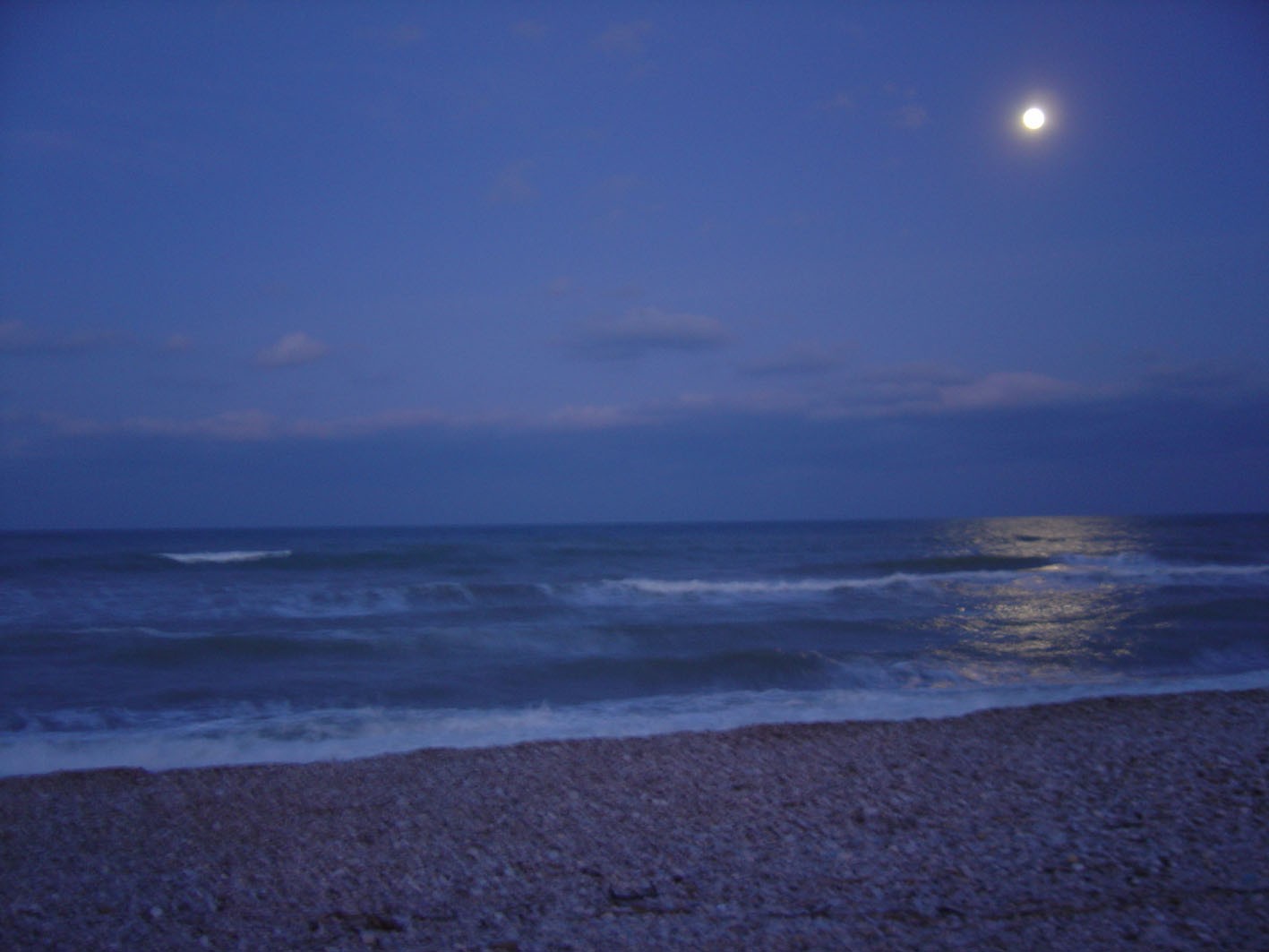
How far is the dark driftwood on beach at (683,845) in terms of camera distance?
3869 millimetres

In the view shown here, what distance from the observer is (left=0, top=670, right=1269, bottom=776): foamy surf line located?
7336 mm

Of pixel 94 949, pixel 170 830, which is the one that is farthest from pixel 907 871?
pixel 170 830

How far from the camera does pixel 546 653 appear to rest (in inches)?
496

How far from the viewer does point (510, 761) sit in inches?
265

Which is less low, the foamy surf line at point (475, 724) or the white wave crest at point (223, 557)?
the white wave crest at point (223, 557)

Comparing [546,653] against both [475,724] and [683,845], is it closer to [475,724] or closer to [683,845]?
[475,724]

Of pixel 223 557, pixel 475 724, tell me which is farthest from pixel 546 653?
pixel 223 557

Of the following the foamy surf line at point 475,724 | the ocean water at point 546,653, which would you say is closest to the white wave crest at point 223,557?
the ocean water at point 546,653

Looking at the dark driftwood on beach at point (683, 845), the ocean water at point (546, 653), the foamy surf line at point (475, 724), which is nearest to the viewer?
the dark driftwood on beach at point (683, 845)

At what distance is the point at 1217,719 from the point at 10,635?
1708 centimetres

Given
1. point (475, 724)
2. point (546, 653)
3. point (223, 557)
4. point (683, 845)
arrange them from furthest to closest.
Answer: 1. point (223, 557)
2. point (546, 653)
3. point (475, 724)
4. point (683, 845)

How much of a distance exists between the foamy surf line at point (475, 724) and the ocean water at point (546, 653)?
0.13 feet

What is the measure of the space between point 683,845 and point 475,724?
3.94 metres

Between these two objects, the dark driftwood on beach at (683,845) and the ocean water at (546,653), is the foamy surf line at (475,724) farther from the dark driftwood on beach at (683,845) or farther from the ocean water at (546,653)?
the dark driftwood on beach at (683,845)
